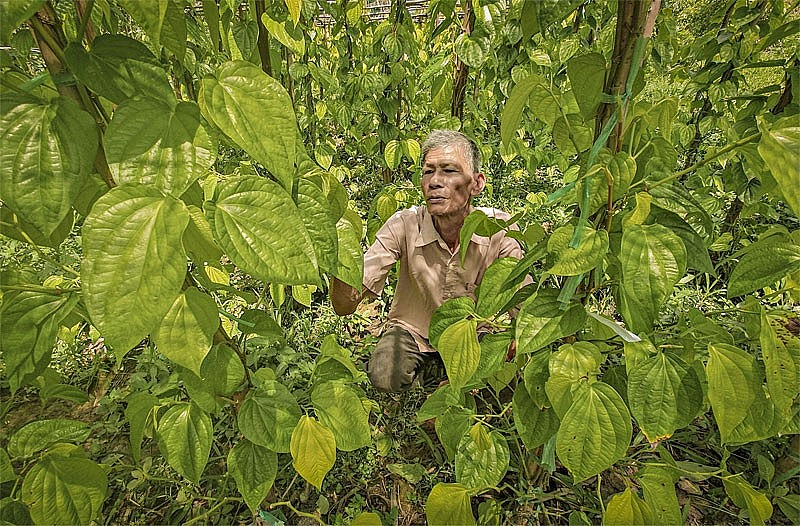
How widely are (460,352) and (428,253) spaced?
85 centimetres

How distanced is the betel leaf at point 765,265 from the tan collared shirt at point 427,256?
0.80 meters

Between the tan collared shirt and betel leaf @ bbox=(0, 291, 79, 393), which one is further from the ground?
betel leaf @ bbox=(0, 291, 79, 393)

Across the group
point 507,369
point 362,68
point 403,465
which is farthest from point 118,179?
point 362,68

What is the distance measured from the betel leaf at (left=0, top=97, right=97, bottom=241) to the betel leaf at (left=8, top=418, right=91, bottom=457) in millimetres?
386

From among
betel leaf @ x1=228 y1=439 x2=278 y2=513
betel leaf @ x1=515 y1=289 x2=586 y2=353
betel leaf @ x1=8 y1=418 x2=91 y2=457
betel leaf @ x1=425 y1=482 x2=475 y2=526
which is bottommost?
betel leaf @ x1=425 y1=482 x2=475 y2=526

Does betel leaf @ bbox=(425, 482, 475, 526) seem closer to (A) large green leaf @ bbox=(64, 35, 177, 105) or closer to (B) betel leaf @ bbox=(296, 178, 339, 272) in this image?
(B) betel leaf @ bbox=(296, 178, 339, 272)

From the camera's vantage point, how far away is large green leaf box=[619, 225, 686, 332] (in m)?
0.57

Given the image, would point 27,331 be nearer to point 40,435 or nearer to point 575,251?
point 40,435

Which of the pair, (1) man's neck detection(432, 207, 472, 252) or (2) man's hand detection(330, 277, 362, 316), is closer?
(2) man's hand detection(330, 277, 362, 316)

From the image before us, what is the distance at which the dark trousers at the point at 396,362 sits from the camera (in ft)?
5.17

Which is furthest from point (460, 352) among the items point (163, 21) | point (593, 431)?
point (163, 21)

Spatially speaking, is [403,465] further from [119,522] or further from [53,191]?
[53,191]

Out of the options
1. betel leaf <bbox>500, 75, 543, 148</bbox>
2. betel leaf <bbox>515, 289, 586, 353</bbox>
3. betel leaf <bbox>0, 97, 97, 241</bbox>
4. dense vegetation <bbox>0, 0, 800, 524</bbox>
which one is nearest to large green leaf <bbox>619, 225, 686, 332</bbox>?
dense vegetation <bbox>0, 0, 800, 524</bbox>

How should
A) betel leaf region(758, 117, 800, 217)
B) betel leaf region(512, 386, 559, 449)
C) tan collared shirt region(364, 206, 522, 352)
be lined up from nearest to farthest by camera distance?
betel leaf region(758, 117, 800, 217), betel leaf region(512, 386, 559, 449), tan collared shirt region(364, 206, 522, 352)
